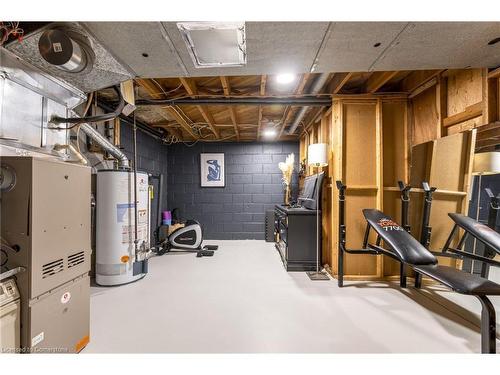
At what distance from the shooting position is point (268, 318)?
218 cm

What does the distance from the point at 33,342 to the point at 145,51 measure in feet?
6.98

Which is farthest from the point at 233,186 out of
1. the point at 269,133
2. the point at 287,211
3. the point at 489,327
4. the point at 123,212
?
the point at 489,327

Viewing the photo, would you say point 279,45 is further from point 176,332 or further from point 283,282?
point 283,282

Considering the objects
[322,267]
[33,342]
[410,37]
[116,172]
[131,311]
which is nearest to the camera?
[33,342]

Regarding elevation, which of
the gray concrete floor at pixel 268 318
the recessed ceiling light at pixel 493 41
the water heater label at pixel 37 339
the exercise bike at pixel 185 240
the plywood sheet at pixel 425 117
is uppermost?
the recessed ceiling light at pixel 493 41

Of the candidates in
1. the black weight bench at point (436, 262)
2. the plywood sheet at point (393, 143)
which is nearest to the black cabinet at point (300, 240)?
the black weight bench at point (436, 262)

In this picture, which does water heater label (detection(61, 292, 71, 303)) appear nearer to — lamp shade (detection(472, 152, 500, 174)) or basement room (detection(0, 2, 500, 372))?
basement room (detection(0, 2, 500, 372))

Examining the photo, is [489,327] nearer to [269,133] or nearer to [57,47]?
[57,47]

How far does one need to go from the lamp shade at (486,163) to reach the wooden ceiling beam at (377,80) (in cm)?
127

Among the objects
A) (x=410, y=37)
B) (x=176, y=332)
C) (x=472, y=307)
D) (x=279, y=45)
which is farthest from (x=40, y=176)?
(x=472, y=307)

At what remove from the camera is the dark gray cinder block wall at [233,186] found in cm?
608

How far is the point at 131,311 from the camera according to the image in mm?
2322

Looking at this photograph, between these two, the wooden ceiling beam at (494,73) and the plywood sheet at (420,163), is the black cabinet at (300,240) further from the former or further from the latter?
the wooden ceiling beam at (494,73)

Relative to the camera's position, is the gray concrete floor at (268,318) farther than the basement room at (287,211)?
Yes
